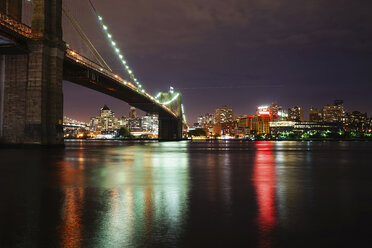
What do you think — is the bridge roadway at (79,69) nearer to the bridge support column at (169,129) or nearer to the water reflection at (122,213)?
the water reflection at (122,213)

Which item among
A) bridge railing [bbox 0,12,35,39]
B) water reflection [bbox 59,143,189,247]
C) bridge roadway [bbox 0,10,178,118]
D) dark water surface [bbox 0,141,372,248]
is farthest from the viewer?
bridge roadway [bbox 0,10,178,118]

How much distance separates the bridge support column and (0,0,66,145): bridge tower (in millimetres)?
80698

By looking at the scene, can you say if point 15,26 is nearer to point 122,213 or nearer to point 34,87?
point 34,87

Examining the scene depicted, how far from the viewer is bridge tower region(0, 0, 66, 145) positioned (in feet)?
132

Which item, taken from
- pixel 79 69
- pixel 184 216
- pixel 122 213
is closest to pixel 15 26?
pixel 79 69

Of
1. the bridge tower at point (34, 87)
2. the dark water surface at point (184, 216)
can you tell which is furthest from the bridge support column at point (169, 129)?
the dark water surface at point (184, 216)

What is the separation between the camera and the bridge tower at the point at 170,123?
12629cm

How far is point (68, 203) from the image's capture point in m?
8.30

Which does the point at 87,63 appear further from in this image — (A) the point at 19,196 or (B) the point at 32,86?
(A) the point at 19,196

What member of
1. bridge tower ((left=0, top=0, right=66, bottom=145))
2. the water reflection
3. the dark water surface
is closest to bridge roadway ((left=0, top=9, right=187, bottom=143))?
bridge tower ((left=0, top=0, right=66, bottom=145))

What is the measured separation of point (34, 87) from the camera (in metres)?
40.5

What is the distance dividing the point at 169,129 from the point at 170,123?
219 cm

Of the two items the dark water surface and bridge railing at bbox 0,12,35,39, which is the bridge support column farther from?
the dark water surface

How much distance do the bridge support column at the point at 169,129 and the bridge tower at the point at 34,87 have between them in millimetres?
80698
